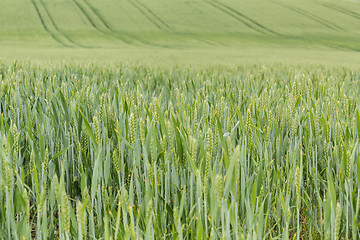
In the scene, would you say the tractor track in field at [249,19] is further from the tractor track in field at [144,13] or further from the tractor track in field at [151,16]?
the tractor track in field at [144,13]

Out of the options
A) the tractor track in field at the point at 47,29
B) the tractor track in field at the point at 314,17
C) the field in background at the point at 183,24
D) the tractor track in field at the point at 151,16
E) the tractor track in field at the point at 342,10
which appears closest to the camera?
the tractor track in field at the point at 47,29

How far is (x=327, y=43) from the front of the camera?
26734mm

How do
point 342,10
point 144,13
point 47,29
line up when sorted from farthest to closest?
point 342,10, point 144,13, point 47,29

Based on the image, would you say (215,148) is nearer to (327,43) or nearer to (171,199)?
(171,199)

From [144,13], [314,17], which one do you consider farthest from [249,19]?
[144,13]

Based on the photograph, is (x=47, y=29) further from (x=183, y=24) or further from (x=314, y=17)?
(x=314, y=17)

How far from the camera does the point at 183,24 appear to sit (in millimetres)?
30906

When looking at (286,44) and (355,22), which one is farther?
(355,22)

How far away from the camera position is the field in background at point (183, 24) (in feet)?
83.0

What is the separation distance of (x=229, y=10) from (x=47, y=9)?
1642cm

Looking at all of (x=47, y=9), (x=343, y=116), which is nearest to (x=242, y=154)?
(x=343, y=116)

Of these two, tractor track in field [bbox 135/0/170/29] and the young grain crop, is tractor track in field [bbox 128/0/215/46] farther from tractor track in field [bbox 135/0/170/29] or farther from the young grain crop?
the young grain crop

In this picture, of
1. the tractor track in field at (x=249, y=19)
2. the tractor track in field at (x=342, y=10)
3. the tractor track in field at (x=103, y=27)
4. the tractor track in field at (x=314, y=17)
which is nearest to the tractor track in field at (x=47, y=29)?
the tractor track in field at (x=103, y=27)

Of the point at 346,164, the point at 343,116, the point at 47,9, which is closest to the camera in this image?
the point at 346,164
